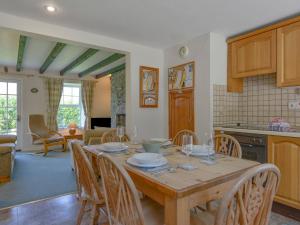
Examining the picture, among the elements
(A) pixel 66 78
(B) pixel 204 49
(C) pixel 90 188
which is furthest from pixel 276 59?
(A) pixel 66 78

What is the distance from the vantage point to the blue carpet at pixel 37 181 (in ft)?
8.58

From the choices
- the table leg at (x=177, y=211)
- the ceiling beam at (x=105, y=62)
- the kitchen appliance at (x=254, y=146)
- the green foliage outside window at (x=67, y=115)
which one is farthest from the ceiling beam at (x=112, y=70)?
the table leg at (x=177, y=211)

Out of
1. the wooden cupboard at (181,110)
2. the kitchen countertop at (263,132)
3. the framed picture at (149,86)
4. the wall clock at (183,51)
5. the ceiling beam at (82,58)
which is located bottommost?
the kitchen countertop at (263,132)

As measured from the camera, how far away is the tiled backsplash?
2.75m

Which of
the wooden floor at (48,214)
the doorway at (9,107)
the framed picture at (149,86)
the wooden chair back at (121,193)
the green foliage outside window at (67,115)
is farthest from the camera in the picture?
the green foliage outside window at (67,115)

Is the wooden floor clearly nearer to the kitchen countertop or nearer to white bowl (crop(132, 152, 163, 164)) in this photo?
the kitchen countertop

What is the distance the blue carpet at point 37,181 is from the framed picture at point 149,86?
1.74 m

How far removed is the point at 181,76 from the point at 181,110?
569 millimetres

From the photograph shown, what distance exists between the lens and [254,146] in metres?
2.49

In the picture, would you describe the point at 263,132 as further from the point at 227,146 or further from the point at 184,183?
the point at 184,183

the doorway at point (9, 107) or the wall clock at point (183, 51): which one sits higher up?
the wall clock at point (183, 51)

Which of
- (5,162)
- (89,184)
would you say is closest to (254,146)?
(89,184)

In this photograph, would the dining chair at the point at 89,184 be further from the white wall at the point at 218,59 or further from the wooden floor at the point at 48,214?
the white wall at the point at 218,59

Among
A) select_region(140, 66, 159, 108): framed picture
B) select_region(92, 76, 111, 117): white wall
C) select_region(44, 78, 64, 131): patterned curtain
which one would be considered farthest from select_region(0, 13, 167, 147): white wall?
select_region(92, 76, 111, 117): white wall
